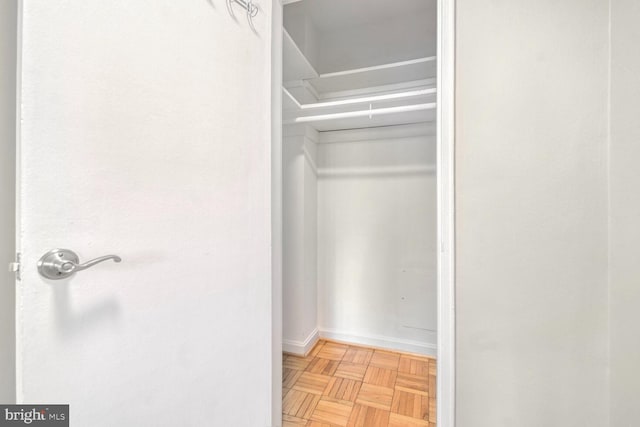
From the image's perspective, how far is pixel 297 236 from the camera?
1952mm

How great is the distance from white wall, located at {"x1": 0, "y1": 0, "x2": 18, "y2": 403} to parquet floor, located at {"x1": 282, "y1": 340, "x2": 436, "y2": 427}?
1.28m

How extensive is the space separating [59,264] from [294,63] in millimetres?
1646

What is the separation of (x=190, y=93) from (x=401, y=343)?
7.21 feet

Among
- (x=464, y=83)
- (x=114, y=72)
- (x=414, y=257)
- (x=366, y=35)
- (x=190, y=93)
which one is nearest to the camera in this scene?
(x=114, y=72)

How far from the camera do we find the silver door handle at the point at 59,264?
0.47 m

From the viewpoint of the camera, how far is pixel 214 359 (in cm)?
83

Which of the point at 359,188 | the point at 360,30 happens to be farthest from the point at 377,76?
the point at 359,188

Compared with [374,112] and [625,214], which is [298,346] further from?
[625,214]

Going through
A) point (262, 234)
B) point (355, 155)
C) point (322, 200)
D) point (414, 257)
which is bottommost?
point (414, 257)

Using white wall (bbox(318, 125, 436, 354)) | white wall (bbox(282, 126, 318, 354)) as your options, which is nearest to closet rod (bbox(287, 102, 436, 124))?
white wall (bbox(282, 126, 318, 354))

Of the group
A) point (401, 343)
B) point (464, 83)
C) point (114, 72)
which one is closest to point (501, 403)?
point (401, 343)

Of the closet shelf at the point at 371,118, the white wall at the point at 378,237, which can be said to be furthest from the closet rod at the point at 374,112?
the white wall at the point at 378,237

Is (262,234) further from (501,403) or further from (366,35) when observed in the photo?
(366,35)

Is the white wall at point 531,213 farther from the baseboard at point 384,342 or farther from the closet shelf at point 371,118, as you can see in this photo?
the baseboard at point 384,342
